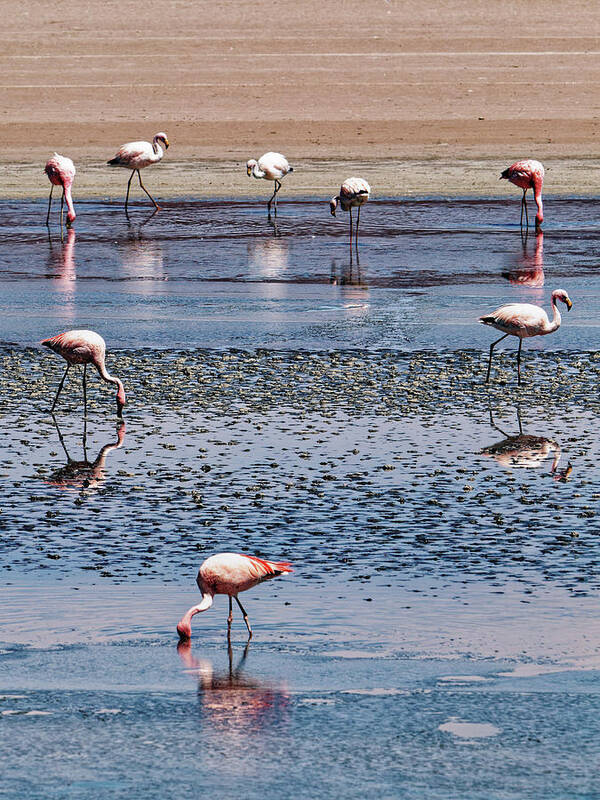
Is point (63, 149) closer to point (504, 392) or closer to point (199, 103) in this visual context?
point (199, 103)

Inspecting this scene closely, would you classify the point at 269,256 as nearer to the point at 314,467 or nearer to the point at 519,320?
the point at 519,320

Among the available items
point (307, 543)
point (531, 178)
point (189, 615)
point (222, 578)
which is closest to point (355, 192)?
point (531, 178)

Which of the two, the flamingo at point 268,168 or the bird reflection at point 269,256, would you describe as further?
the flamingo at point 268,168

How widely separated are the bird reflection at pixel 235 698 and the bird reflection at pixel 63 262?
41.7 feet

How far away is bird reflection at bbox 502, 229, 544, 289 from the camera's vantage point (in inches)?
794

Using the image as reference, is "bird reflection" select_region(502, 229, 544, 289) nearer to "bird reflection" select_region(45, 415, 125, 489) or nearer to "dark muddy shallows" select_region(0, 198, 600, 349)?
"dark muddy shallows" select_region(0, 198, 600, 349)

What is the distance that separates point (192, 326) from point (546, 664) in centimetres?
1041

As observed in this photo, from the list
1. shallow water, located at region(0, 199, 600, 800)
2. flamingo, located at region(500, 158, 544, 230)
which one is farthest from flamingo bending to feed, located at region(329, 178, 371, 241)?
shallow water, located at region(0, 199, 600, 800)

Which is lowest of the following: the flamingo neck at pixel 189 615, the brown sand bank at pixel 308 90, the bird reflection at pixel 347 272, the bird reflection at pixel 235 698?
the bird reflection at pixel 235 698

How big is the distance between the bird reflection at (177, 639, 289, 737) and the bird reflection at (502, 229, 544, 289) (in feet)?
41.4

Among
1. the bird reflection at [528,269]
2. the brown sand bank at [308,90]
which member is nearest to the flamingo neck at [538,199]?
the bird reflection at [528,269]

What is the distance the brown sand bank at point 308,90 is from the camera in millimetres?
32656

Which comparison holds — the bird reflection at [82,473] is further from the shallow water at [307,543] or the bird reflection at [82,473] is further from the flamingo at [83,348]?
the flamingo at [83,348]

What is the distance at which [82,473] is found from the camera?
11.8 m
